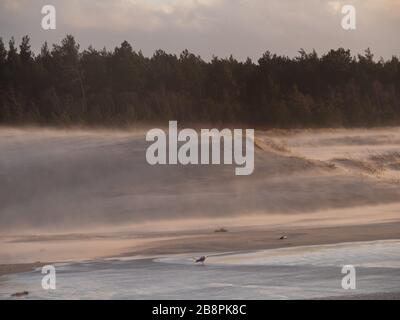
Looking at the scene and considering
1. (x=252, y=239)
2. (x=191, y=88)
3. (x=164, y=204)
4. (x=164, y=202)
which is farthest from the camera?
(x=191, y=88)

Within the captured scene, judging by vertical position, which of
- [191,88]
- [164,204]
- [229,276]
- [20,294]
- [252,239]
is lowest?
[20,294]

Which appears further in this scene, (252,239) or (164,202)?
(164,202)

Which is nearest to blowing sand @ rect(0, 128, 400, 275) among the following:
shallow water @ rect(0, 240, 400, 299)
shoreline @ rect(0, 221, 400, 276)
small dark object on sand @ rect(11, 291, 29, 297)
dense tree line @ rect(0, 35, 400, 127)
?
shoreline @ rect(0, 221, 400, 276)

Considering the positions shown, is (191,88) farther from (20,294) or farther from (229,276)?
(20,294)

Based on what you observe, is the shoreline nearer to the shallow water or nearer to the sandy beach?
the sandy beach

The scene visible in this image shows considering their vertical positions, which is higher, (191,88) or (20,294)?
(191,88)

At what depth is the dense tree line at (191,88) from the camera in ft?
126

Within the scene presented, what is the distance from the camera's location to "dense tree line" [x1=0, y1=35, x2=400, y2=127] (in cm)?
3838

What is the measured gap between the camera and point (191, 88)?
137 feet

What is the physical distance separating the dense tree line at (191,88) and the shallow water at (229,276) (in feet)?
78.2

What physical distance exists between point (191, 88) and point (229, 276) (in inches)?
1218

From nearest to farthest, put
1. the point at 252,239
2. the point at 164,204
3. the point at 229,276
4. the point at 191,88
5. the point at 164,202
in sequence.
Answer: the point at 229,276 < the point at 252,239 < the point at 164,204 < the point at 164,202 < the point at 191,88

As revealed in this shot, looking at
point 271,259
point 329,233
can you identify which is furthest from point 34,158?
point 271,259

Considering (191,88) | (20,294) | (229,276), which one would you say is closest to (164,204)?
(229,276)
